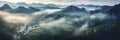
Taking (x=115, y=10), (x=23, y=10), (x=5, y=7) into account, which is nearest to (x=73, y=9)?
(x=115, y=10)

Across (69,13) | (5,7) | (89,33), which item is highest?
(5,7)

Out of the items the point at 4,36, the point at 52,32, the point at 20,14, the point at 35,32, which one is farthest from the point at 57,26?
the point at 4,36

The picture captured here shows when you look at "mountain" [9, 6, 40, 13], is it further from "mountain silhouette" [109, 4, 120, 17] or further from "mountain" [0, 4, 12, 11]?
"mountain silhouette" [109, 4, 120, 17]

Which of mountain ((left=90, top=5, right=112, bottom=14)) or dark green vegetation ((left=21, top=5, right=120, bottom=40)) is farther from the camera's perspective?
mountain ((left=90, top=5, right=112, bottom=14))

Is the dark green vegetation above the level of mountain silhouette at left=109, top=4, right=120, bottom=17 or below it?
below

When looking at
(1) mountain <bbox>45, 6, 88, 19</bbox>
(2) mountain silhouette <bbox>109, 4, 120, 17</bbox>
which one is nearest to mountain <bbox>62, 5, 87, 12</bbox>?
(1) mountain <bbox>45, 6, 88, 19</bbox>

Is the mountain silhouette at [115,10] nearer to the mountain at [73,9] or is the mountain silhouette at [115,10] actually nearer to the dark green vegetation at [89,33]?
the dark green vegetation at [89,33]

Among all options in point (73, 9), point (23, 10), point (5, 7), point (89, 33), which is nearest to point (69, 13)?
point (73, 9)

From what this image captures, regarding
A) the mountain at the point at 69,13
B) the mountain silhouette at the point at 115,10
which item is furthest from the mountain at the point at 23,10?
the mountain silhouette at the point at 115,10

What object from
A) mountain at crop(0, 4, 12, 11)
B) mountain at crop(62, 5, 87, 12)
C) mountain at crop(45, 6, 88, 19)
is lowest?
mountain at crop(45, 6, 88, 19)

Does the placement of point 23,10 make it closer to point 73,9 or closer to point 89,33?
point 73,9

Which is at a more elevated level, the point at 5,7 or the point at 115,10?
the point at 5,7

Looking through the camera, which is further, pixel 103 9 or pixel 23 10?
pixel 103 9
